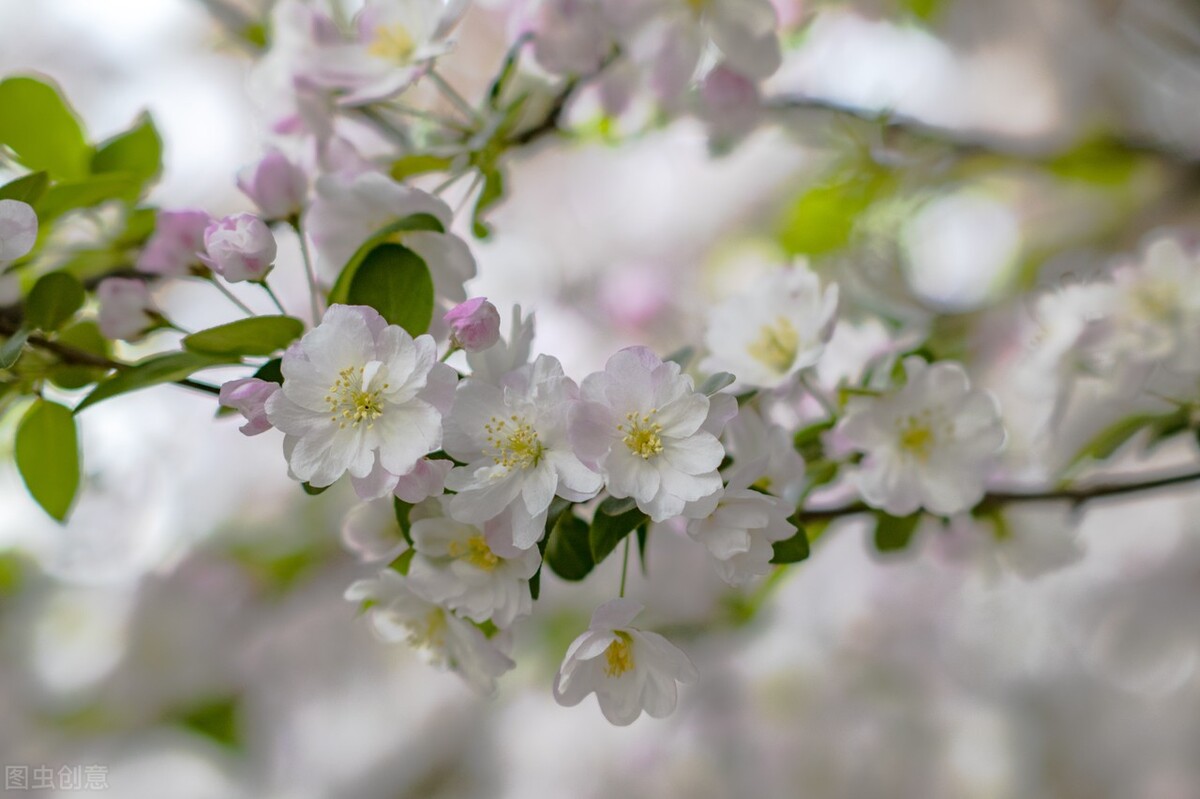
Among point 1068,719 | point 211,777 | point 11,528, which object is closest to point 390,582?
point 11,528

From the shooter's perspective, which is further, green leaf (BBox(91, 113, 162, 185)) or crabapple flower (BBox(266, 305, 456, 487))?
green leaf (BBox(91, 113, 162, 185))

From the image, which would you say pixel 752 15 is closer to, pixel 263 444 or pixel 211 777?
pixel 263 444

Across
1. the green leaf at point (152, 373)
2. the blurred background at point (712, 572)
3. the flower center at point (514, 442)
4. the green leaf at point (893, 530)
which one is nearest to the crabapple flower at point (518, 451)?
the flower center at point (514, 442)

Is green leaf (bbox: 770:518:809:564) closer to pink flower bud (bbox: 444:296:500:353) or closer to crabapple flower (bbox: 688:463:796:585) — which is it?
crabapple flower (bbox: 688:463:796:585)

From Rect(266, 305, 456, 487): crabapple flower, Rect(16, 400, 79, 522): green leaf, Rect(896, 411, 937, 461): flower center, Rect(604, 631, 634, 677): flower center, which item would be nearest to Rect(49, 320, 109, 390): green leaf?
Rect(16, 400, 79, 522): green leaf

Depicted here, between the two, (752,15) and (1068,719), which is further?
(1068,719)

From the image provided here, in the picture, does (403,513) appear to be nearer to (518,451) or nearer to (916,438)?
(518,451)
